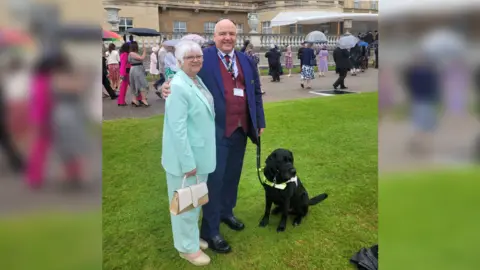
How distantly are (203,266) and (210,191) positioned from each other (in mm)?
588

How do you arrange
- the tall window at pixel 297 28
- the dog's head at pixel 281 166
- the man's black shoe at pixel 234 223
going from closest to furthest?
Result: the dog's head at pixel 281 166 → the man's black shoe at pixel 234 223 → the tall window at pixel 297 28

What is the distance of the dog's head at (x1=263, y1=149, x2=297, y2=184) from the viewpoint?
3.54 meters

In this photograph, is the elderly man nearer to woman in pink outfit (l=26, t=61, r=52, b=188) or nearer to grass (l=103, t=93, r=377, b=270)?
grass (l=103, t=93, r=377, b=270)

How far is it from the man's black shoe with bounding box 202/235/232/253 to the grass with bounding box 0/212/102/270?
234cm

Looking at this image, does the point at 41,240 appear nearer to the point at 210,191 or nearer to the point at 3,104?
the point at 3,104

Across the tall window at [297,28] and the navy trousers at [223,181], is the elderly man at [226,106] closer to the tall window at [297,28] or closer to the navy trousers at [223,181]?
the navy trousers at [223,181]

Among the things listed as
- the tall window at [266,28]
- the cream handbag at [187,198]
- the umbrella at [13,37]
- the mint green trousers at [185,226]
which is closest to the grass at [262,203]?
the mint green trousers at [185,226]

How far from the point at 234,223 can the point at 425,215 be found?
2.69 metres

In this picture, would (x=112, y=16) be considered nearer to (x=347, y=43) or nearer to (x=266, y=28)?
(x=347, y=43)

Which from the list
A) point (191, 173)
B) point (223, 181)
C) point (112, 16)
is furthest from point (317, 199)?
point (112, 16)

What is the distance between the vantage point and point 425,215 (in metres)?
1.29

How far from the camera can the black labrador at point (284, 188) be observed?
11.7 ft

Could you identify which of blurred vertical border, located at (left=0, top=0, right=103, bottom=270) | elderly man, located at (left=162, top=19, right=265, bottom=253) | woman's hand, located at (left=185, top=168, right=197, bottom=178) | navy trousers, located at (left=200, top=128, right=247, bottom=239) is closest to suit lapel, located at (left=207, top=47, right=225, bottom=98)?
elderly man, located at (left=162, top=19, right=265, bottom=253)

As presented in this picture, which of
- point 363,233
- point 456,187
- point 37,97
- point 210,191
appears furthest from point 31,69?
point 363,233
